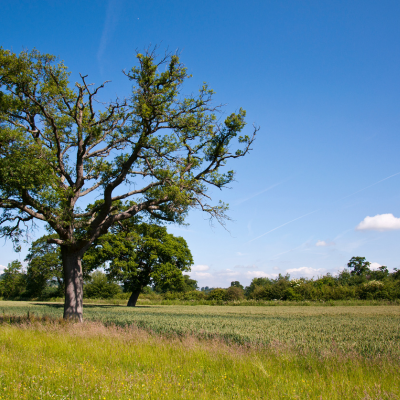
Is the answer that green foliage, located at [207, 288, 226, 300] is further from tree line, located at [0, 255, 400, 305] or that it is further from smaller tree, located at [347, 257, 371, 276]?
smaller tree, located at [347, 257, 371, 276]

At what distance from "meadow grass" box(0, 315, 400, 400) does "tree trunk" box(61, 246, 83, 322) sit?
6423mm

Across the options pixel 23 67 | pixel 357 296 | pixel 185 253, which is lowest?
pixel 357 296

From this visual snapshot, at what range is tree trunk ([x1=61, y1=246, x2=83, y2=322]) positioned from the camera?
15031 millimetres

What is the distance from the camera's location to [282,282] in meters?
64.9

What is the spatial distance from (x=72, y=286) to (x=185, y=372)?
11.1 m

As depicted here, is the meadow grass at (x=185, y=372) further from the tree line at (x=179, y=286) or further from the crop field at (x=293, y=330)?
the tree line at (x=179, y=286)

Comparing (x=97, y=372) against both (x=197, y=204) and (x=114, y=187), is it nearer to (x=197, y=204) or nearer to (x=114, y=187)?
(x=114, y=187)

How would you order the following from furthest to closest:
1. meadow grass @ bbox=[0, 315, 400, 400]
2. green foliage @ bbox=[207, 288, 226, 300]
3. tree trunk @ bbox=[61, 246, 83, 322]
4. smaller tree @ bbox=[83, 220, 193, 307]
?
green foliage @ bbox=[207, 288, 226, 300] < smaller tree @ bbox=[83, 220, 193, 307] < tree trunk @ bbox=[61, 246, 83, 322] < meadow grass @ bbox=[0, 315, 400, 400]

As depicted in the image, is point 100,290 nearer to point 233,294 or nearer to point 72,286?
point 233,294

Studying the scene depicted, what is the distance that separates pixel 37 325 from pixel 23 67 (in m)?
12.2

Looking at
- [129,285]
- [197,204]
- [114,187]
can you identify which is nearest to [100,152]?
[114,187]

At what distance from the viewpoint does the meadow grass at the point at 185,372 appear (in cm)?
493

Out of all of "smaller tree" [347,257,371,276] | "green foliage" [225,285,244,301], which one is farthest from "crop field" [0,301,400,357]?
"smaller tree" [347,257,371,276]

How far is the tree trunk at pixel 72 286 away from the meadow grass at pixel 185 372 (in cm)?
642
